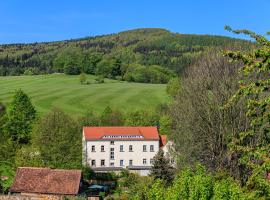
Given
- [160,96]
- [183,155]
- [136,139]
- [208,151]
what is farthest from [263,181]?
[160,96]

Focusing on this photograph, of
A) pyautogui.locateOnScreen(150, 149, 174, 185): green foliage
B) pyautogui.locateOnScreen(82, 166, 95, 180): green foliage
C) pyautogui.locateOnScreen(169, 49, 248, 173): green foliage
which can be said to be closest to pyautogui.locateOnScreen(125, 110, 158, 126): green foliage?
pyautogui.locateOnScreen(82, 166, 95, 180): green foliage

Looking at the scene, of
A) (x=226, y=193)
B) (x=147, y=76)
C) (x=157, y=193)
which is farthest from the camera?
(x=147, y=76)

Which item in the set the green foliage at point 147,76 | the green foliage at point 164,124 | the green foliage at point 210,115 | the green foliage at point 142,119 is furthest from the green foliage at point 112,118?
the green foliage at point 147,76

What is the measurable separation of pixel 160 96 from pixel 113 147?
52.7 m

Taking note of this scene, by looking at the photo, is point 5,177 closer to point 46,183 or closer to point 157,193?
point 46,183

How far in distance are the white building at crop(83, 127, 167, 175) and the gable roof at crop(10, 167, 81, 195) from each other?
91.8 feet

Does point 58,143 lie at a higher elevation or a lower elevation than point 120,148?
higher

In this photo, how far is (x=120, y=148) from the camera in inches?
3019

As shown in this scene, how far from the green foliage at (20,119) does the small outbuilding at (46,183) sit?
123ft

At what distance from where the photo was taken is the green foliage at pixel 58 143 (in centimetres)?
5788

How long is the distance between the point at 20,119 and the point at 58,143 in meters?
32.0

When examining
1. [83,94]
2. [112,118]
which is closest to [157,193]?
[112,118]

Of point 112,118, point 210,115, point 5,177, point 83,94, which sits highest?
point 83,94

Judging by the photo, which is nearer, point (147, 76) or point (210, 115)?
point (210, 115)
